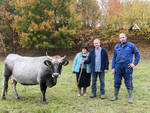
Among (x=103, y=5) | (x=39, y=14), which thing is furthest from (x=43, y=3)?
(x=103, y=5)

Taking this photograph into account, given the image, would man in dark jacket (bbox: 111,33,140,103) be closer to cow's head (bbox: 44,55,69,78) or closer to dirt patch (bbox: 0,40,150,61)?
cow's head (bbox: 44,55,69,78)

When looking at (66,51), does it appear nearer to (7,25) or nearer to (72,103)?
(7,25)

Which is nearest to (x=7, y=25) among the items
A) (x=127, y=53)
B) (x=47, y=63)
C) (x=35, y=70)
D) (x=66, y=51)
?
(x=66, y=51)

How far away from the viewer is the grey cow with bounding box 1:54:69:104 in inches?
197

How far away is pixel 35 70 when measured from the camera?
5.46 m

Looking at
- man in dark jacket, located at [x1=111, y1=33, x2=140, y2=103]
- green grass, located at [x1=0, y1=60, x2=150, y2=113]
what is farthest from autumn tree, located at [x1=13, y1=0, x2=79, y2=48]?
man in dark jacket, located at [x1=111, y1=33, x2=140, y2=103]

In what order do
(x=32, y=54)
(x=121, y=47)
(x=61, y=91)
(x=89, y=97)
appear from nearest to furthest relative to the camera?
(x=121, y=47), (x=89, y=97), (x=61, y=91), (x=32, y=54)

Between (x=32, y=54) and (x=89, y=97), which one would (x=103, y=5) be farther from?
(x=89, y=97)

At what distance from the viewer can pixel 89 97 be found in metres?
6.19

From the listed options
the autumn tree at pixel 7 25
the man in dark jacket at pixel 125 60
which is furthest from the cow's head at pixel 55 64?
the autumn tree at pixel 7 25

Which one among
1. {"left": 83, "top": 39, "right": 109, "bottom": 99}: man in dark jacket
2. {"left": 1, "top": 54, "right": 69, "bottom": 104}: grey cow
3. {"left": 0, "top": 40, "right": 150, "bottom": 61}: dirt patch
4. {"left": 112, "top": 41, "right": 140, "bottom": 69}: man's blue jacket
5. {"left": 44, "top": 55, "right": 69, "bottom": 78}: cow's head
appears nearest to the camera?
{"left": 44, "top": 55, "right": 69, "bottom": 78}: cow's head

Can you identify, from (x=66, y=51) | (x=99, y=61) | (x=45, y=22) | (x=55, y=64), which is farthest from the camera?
(x=66, y=51)

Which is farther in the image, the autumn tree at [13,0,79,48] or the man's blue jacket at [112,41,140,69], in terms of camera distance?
the autumn tree at [13,0,79,48]

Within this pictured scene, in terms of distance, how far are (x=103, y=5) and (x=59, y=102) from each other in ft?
56.2
